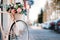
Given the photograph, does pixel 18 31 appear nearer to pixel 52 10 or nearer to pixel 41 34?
pixel 41 34

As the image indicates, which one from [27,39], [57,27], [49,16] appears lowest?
[27,39]

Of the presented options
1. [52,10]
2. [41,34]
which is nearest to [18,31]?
[41,34]

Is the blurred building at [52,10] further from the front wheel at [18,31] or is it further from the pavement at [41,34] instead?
the front wheel at [18,31]

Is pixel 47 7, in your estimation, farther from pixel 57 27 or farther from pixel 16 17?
pixel 16 17

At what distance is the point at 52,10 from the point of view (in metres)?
1.99

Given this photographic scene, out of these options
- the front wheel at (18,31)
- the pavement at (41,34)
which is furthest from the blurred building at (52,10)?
the front wheel at (18,31)

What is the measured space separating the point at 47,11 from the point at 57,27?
0.22 meters

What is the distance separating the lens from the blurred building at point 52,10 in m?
1.98

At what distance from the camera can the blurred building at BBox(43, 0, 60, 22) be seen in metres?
1.98

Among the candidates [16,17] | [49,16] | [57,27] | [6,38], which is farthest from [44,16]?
[6,38]

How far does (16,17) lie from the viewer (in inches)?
80.4

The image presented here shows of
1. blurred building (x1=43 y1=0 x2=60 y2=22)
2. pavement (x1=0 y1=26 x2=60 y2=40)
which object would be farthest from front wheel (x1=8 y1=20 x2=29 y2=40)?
blurred building (x1=43 y1=0 x2=60 y2=22)

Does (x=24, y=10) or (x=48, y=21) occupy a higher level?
(x=24, y=10)

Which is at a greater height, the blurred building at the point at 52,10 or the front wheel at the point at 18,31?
the blurred building at the point at 52,10
